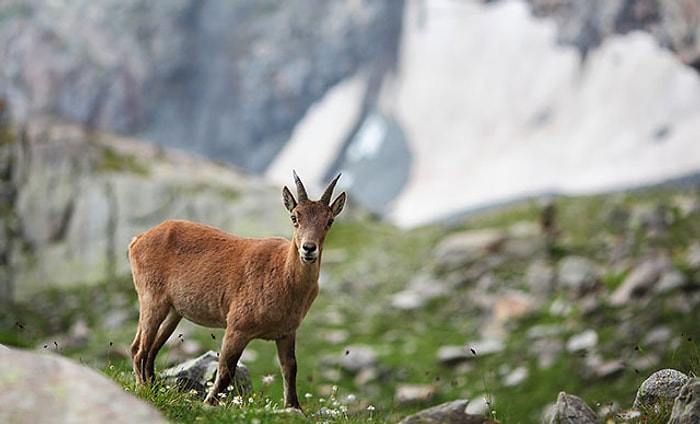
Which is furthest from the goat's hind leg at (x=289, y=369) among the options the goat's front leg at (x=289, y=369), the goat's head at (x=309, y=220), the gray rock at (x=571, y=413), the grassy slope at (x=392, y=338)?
the gray rock at (x=571, y=413)

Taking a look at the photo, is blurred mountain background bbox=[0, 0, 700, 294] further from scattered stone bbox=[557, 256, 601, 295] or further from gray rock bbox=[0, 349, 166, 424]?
gray rock bbox=[0, 349, 166, 424]

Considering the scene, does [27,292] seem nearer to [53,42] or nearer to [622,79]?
[622,79]

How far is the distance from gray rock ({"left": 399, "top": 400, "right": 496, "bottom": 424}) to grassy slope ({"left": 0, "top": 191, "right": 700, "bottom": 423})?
528mm

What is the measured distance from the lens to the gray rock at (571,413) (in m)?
8.21

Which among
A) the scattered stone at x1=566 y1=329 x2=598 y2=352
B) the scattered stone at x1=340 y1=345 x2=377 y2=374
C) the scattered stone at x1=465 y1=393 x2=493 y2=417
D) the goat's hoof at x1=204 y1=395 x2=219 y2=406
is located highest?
the goat's hoof at x1=204 y1=395 x2=219 y2=406

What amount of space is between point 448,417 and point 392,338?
18.8 meters

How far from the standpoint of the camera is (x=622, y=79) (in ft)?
302

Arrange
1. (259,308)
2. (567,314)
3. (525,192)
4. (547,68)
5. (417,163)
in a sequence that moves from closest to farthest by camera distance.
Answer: (259,308) < (567,314) < (525,192) < (547,68) < (417,163)

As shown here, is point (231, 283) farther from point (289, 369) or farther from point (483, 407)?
point (483, 407)

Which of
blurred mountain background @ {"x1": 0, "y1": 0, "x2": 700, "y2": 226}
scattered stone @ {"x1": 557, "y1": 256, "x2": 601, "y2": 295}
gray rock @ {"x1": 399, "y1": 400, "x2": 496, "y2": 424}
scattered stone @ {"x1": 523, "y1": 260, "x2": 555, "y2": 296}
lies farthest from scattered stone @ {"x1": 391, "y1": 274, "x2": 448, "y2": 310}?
blurred mountain background @ {"x1": 0, "y1": 0, "x2": 700, "y2": 226}

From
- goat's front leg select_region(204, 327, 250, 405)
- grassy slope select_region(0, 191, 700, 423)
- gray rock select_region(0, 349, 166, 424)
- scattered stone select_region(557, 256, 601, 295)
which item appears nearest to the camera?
gray rock select_region(0, 349, 166, 424)

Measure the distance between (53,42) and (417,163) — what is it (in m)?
71.9

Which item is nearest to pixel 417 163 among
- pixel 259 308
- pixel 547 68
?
pixel 547 68

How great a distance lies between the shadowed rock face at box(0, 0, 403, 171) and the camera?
445ft
